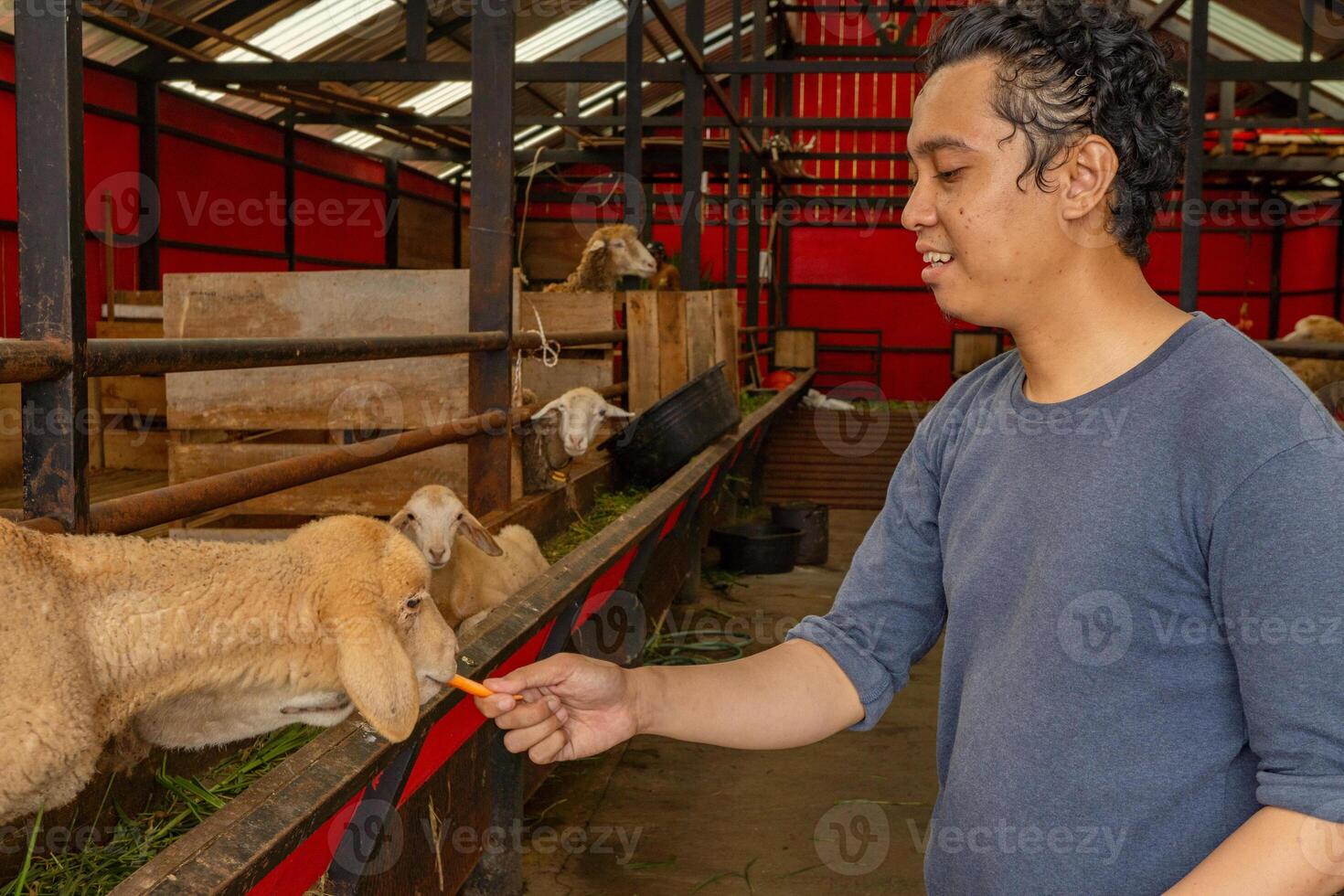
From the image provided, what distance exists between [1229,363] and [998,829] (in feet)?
1.88

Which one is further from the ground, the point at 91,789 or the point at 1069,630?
the point at 1069,630

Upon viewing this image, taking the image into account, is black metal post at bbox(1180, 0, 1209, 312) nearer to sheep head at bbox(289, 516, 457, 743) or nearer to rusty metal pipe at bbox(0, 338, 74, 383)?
sheep head at bbox(289, 516, 457, 743)

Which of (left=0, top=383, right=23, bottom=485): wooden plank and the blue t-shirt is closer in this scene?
the blue t-shirt

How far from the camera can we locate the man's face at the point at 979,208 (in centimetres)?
131

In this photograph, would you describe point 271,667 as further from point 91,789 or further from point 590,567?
point 590,567

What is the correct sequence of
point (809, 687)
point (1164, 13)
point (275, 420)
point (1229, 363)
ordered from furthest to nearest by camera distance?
point (1164, 13) < point (275, 420) < point (809, 687) < point (1229, 363)

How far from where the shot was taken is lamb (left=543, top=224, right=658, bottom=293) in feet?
27.6

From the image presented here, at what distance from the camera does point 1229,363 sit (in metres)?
1.23

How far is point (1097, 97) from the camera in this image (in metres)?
1.29

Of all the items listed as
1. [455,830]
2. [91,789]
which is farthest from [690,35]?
[91,789]

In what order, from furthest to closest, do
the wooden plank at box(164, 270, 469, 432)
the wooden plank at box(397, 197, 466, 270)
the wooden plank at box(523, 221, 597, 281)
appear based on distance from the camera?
1. the wooden plank at box(523, 221, 597, 281)
2. the wooden plank at box(397, 197, 466, 270)
3. the wooden plank at box(164, 270, 469, 432)

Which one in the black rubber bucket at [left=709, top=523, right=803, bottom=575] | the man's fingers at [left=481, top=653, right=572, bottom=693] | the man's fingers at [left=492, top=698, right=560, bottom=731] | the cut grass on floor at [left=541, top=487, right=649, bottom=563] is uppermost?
the man's fingers at [left=481, top=653, right=572, bottom=693]
